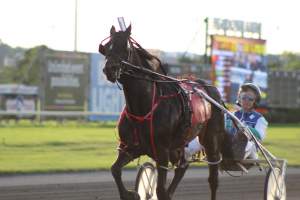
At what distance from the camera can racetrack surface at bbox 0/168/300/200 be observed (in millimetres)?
9000

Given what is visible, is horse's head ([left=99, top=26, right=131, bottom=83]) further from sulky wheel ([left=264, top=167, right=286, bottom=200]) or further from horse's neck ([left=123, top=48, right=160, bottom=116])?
sulky wheel ([left=264, top=167, right=286, bottom=200])

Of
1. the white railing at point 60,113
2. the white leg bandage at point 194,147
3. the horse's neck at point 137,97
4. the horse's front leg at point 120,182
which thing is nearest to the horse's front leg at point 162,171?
the horse's front leg at point 120,182

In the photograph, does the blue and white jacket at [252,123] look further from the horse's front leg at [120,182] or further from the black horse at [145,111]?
the horse's front leg at [120,182]

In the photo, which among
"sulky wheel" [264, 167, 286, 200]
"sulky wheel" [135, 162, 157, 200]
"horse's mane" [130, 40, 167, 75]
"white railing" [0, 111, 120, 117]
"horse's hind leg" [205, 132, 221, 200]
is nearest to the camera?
"horse's mane" [130, 40, 167, 75]

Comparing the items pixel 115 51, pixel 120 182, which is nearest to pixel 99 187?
pixel 120 182

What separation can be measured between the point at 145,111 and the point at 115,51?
0.74 m

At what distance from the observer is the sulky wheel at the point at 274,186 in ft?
28.3

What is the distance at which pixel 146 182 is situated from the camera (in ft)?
26.6

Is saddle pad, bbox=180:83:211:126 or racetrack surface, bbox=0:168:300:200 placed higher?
saddle pad, bbox=180:83:211:126

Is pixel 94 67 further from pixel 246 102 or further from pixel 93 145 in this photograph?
pixel 246 102

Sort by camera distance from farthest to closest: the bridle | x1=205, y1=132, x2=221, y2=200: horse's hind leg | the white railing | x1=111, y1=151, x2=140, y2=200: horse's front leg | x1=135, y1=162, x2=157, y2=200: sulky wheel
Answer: the white railing
x1=205, y1=132, x2=221, y2=200: horse's hind leg
x1=135, y1=162, x2=157, y2=200: sulky wheel
x1=111, y1=151, x2=140, y2=200: horse's front leg
the bridle

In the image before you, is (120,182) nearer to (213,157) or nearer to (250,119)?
(213,157)

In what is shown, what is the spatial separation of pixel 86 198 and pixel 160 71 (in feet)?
8.67

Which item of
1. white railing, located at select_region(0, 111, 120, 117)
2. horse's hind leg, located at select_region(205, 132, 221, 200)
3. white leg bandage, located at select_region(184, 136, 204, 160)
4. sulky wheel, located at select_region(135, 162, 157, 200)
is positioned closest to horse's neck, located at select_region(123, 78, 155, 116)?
sulky wheel, located at select_region(135, 162, 157, 200)
